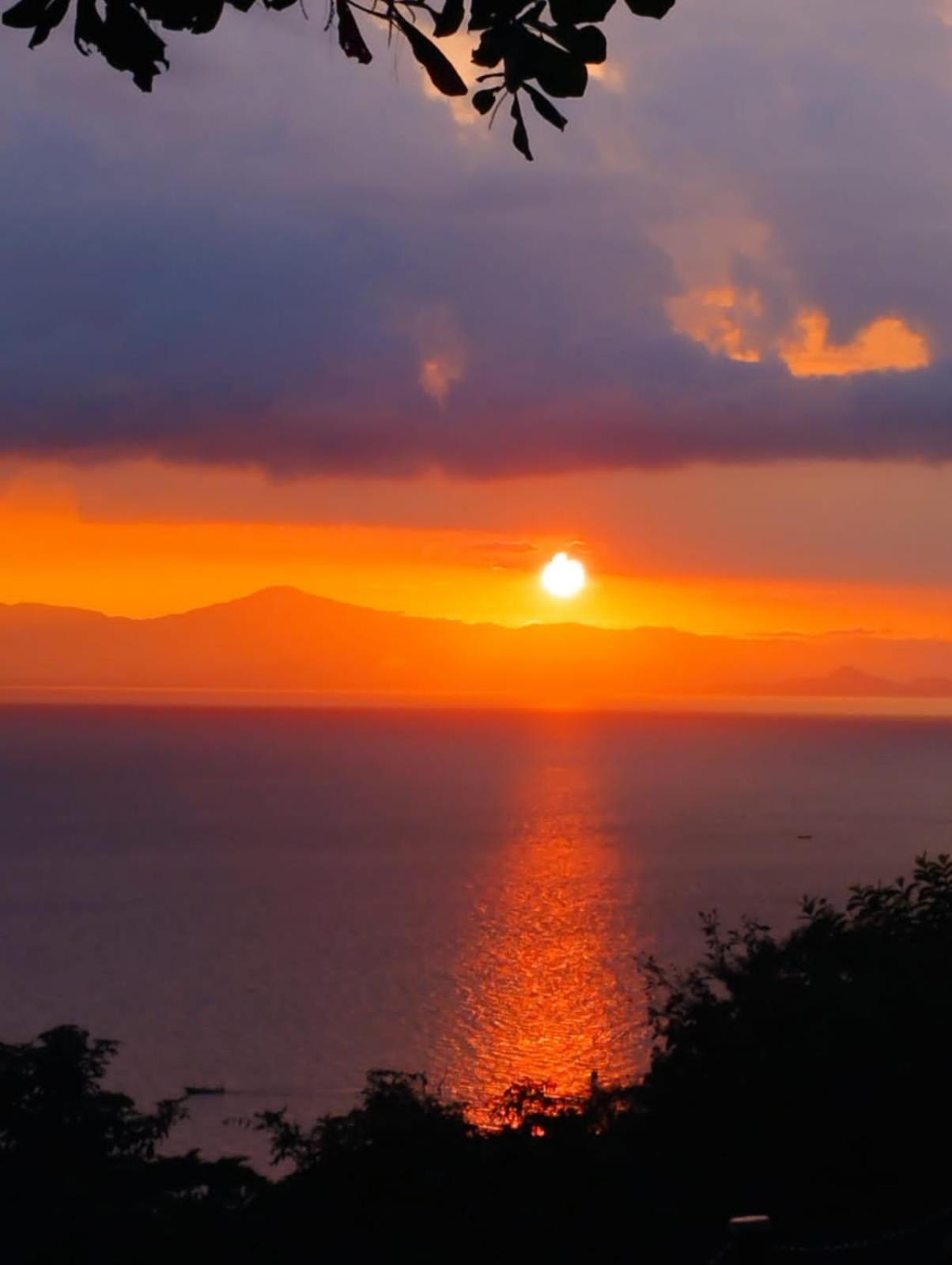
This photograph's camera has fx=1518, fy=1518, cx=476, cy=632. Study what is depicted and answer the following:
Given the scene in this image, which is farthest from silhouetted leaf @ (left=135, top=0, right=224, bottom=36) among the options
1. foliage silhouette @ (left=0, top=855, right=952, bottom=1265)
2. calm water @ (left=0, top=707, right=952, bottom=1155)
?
calm water @ (left=0, top=707, right=952, bottom=1155)

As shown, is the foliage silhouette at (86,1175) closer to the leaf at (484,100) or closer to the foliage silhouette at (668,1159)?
the foliage silhouette at (668,1159)

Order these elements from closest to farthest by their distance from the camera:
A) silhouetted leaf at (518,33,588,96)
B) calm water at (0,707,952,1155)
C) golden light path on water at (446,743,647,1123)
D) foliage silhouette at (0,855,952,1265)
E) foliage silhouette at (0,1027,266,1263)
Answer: silhouetted leaf at (518,33,588,96)
foliage silhouette at (0,855,952,1265)
foliage silhouette at (0,1027,266,1263)
golden light path on water at (446,743,647,1123)
calm water at (0,707,952,1155)

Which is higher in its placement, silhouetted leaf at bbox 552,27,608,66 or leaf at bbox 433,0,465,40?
leaf at bbox 433,0,465,40

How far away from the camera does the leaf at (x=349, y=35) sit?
4.18m

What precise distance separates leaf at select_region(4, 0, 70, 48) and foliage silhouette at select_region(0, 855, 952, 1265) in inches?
398

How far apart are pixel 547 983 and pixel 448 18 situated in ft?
208

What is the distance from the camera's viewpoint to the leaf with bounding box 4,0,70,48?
152 inches

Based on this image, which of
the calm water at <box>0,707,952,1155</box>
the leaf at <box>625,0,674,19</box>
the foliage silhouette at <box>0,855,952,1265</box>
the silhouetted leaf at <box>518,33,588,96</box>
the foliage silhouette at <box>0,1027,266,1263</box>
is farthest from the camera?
the calm water at <box>0,707,952,1155</box>

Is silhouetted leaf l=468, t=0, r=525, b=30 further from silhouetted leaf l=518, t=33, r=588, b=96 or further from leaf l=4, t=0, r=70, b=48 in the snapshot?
leaf l=4, t=0, r=70, b=48

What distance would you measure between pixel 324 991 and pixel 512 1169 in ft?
176

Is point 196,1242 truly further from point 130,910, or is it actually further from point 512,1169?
point 130,910

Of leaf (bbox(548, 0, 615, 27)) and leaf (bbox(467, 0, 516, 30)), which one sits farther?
leaf (bbox(467, 0, 516, 30))

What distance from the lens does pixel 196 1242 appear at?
13.0 metres

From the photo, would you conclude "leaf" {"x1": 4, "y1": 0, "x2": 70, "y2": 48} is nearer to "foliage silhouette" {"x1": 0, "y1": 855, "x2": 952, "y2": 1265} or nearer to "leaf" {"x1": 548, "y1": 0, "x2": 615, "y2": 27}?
"leaf" {"x1": 548, "y1": 0, "x2": 615, "y2": 27}
